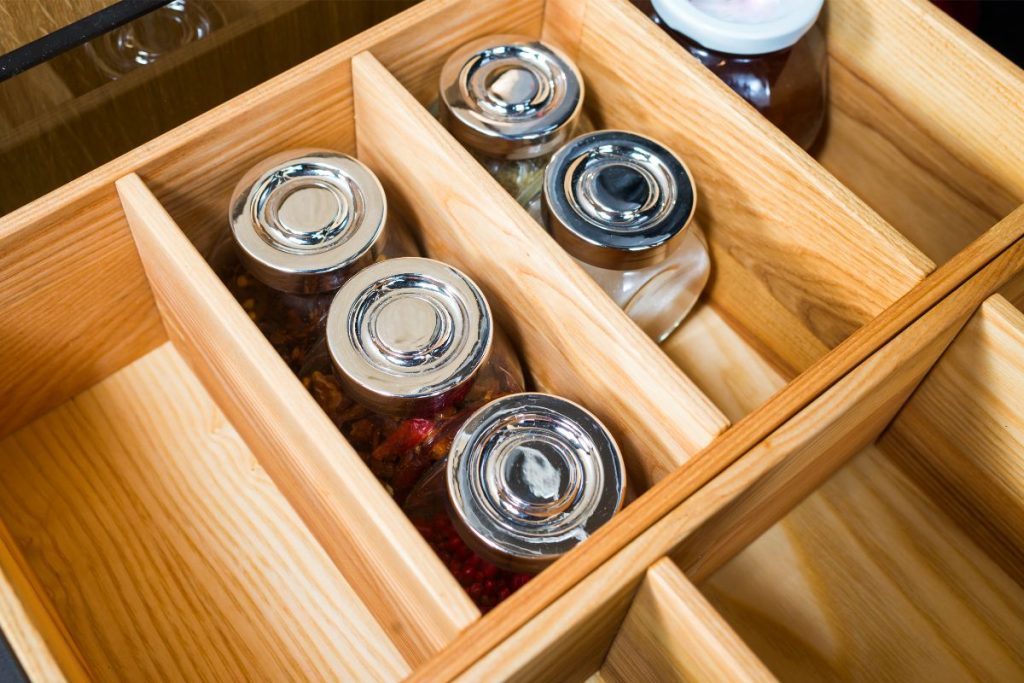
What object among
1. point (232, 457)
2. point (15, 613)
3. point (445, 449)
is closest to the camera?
point (15, 613)

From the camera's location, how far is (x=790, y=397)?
62 cm

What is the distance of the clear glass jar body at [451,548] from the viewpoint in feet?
2.15

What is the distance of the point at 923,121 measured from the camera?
0.90 m

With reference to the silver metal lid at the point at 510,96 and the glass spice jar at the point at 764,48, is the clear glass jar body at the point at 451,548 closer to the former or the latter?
the silver metal lid at the point at 510,96

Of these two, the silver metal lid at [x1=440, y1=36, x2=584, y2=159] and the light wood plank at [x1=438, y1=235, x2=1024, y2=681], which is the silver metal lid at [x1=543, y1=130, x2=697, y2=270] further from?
the light wood plank at [x1=438, y1=235, x2=1024, y2=681]

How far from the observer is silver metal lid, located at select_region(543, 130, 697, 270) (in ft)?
2.37

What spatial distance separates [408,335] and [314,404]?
87 millimetres

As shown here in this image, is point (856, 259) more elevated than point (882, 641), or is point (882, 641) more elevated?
point (856, 259)

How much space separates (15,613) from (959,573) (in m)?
0.71

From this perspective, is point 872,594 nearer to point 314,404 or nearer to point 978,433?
point 978,433

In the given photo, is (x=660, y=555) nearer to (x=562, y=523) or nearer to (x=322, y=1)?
(x=562, y=523)

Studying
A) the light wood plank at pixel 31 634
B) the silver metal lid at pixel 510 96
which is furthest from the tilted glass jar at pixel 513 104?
the light wood plank at pixel 31 634

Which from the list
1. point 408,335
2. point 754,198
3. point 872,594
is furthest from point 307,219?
point 872,594

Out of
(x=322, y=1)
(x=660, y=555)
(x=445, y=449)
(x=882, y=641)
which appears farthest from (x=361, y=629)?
(x=322, y=1)
